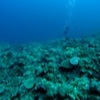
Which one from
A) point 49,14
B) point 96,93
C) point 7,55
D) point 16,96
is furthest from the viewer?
point 49,14

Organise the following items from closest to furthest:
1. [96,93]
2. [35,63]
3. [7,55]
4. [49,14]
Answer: [96,93], [35,63], [7,55], [49,14]

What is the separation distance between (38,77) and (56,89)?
101 cm

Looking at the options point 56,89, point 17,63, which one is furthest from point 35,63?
point 56,89

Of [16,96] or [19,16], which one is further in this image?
[19,16]

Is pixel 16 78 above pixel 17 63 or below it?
below

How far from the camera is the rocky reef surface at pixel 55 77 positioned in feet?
16.9

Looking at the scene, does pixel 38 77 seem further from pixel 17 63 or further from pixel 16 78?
pixel 17 63

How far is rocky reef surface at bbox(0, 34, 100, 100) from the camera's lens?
5.16 metres

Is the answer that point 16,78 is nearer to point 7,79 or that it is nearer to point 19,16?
point 7,79

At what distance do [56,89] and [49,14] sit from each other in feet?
336

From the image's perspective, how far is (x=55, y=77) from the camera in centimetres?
589

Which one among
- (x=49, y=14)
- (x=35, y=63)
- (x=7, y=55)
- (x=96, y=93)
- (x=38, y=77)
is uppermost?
(x=49, y=14)

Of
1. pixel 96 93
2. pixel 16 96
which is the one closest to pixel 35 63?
pixel 16 96

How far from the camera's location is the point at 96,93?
517 centimetres
